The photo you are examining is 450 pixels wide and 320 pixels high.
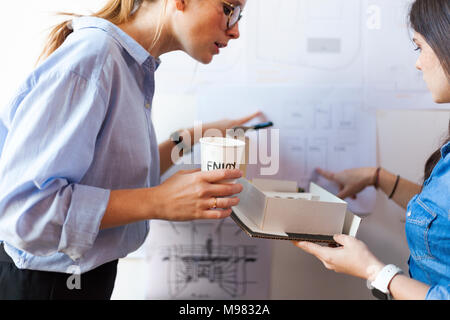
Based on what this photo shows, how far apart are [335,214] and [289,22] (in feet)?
2.20

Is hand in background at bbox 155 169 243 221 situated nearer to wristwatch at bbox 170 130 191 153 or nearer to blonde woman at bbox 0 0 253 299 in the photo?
blonde woman at bbox 0 0 253 299

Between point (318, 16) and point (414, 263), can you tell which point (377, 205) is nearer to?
point (414, 263)

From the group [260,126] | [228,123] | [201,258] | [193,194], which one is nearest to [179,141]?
[228,123]

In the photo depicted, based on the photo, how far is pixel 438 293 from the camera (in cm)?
72

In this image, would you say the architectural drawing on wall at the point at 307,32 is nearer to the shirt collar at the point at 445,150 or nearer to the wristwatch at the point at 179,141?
the wristwatch at the point at 179,141

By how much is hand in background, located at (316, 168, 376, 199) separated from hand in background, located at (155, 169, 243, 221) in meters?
0.64

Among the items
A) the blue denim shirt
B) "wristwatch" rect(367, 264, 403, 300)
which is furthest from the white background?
"wristwatch" rect(367, 264, 403, 300)

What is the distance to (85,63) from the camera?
721mm

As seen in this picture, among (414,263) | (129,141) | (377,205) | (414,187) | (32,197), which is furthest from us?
(377,205)

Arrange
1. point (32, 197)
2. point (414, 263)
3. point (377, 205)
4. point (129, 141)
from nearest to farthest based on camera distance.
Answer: point (32, 197)
point (129, 141)
point (414, 263)
point (377, 205)

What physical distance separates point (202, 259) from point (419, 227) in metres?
0.74

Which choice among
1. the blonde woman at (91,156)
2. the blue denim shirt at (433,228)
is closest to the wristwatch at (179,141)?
the blonde woman at (91,156)
